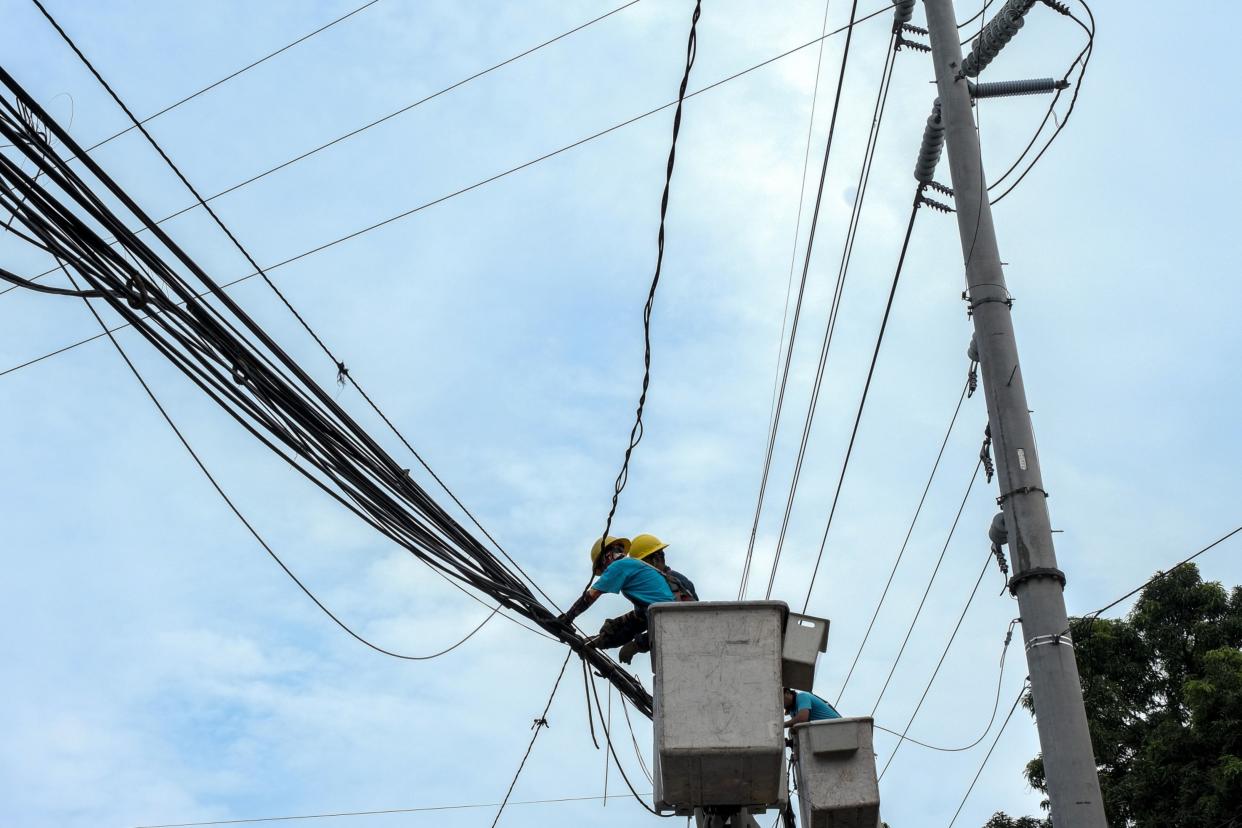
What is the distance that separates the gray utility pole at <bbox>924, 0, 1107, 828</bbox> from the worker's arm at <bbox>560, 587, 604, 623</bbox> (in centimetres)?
191

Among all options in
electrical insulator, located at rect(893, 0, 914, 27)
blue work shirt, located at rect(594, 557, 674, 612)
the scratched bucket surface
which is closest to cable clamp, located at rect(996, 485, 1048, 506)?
the scratched bucket surface

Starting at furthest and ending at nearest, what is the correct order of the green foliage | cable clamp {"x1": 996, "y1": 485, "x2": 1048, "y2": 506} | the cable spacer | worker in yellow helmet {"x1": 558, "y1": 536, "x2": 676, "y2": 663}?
the green foliage, worker in yellow helmet {"x1": 558, "y1": 536, "x2": 676, "y2": 663}, cable clamp {"x1": 996, "y1": 485, "x2": 1048, "y2": 506}, the cable spacer

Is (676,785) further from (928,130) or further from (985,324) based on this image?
(928,130)

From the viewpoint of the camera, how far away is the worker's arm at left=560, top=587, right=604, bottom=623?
6023 millimetres

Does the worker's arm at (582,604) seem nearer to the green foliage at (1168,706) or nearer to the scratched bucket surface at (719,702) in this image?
the scratched bucket surface at (719,702)

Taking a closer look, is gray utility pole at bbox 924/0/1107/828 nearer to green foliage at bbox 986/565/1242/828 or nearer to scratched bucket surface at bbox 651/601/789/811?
scratched bucket surface at bbox 651/601/789/811

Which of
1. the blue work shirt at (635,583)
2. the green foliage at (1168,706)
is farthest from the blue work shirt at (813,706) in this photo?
the green foliage at (1168,706)

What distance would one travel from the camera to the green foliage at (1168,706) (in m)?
12.8

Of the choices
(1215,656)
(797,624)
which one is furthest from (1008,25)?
(1215,656)

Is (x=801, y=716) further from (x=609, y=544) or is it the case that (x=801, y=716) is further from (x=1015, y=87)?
(x=1015, y=87)

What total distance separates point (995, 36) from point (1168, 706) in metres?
10.6

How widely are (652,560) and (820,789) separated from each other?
1873 mm

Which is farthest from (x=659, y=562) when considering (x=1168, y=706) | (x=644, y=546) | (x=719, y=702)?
(x=1168, y=706)

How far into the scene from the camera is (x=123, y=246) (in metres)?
4.43
